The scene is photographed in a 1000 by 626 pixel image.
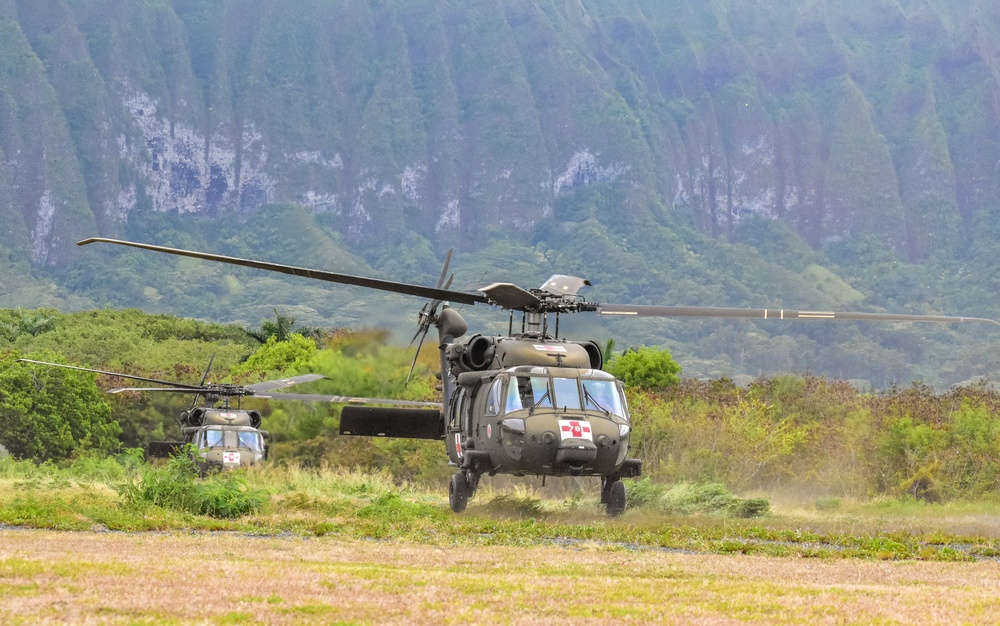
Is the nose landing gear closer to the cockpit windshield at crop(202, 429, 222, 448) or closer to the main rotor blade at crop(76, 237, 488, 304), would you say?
the main rotor blade at crop(76, 237, 488, 304)

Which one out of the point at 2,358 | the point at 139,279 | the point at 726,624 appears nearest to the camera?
the point at 726,624

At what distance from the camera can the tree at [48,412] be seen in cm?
5356

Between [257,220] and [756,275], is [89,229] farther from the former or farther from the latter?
[756,275]

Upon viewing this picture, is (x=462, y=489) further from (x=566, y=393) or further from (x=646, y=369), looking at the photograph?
(x=646, y=369)

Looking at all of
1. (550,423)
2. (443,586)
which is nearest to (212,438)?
(550,423)

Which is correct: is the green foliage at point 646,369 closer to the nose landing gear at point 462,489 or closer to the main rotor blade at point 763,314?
the nose landing gear at point 462,489

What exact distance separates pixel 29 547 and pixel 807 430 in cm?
2856

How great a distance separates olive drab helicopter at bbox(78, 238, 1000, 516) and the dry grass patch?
4.51 meters

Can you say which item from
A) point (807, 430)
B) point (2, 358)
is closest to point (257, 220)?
point (2, 358)

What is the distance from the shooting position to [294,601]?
34.6 ft

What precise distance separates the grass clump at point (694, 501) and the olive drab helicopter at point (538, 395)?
7.36ft

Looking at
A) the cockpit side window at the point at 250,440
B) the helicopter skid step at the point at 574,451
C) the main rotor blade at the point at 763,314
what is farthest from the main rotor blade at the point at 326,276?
the cockpit side window at the point at 250,440

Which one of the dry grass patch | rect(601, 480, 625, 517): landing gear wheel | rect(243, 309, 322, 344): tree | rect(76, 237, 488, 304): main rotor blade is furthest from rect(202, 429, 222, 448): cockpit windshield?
rect(243, 309, 322, 344): tree

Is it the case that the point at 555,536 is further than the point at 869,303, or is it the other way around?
the point at 869,303
